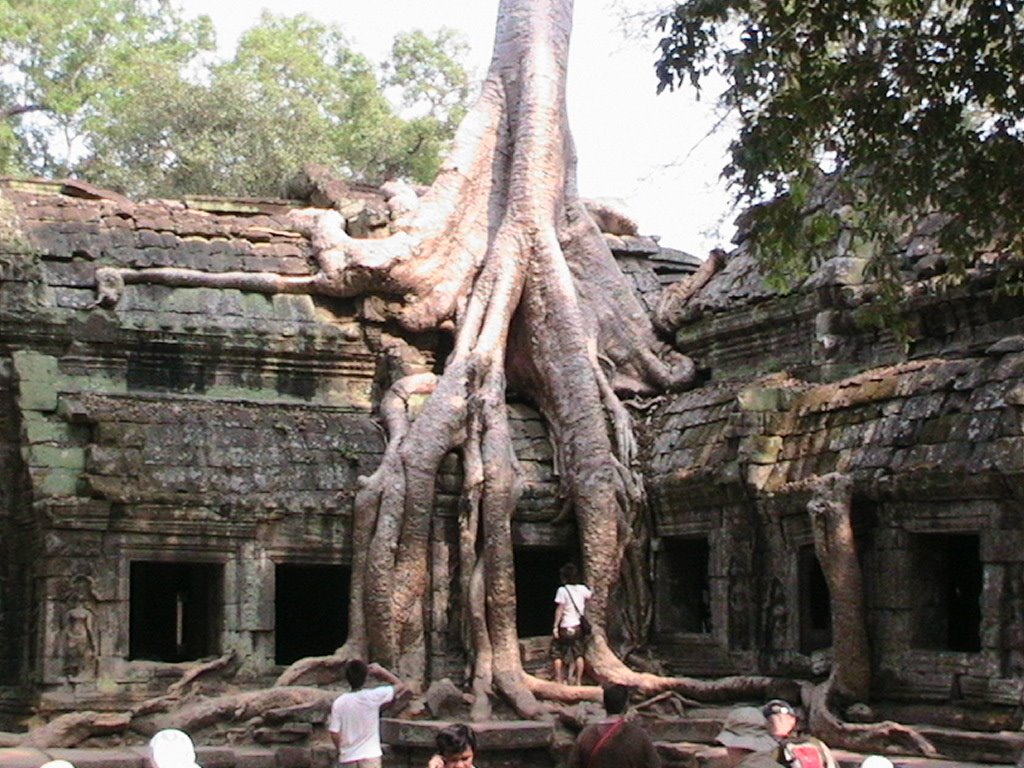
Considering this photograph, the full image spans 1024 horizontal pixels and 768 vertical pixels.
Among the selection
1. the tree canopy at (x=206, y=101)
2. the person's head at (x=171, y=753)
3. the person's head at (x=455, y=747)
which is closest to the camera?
the person's head at (x=171, y=753)

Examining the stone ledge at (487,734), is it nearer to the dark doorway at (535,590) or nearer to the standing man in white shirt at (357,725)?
the standing man in white shirt at (357,725)

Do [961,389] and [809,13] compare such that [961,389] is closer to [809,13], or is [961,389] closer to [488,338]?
[809,13]

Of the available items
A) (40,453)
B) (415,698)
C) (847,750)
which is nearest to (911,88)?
(847,750)

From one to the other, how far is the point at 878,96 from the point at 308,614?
8.89 metres

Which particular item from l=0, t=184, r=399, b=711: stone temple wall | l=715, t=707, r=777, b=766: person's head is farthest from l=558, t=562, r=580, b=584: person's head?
→ l=715, t=707, r=777, b=766: person's head

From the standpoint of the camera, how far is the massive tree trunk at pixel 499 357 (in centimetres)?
1619

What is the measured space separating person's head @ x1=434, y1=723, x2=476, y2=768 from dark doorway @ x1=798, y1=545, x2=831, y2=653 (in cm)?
754

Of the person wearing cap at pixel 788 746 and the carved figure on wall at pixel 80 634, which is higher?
the carved figure on wall at pixel 80 634

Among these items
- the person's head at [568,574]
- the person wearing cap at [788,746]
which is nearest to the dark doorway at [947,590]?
the person's head at [568,574]

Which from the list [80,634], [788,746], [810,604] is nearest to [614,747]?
[788,746]

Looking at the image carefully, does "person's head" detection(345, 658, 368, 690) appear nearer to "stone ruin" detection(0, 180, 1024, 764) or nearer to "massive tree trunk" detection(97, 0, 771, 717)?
"stone ruin" detection(0, 180, 1024, 764)

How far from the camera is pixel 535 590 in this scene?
59.3 ft

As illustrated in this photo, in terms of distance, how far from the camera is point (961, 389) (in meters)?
13.9

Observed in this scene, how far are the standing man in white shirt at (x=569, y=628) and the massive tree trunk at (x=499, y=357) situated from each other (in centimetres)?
16
